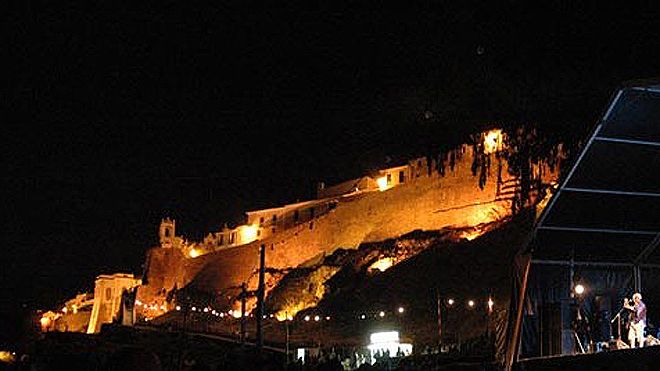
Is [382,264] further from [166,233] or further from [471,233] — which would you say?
[166,233]

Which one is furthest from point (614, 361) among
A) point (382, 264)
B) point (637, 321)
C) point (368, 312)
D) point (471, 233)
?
point (382, 264)

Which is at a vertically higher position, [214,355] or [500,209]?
[500,209]

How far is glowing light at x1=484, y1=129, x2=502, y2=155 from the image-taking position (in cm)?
6066

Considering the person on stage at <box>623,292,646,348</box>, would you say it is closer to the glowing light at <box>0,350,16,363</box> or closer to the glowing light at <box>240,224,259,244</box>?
the glowing light at <box>0,350,16,363</box>

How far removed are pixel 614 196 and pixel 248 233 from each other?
265 ft

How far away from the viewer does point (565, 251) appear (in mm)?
15570

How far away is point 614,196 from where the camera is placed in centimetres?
1423

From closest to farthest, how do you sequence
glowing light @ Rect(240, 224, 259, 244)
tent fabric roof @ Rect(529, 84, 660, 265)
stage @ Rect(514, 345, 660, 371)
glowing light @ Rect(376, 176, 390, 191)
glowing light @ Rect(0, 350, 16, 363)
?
stage @ Rect(514, 345, 660, 371)
tent fabric roof @ Rect(529, 84, 660, 265)
glowing light @ Rect(0, 350, 16, 363)
glowing light @ Rect(376, 176, 390, 191)
glowing light @ Rect(240, 224, 259, 244)

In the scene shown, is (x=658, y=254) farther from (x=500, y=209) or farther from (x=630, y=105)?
(x=500, y=209)

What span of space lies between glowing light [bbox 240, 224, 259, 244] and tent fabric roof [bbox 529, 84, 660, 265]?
3072 inches

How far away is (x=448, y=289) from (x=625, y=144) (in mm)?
31774

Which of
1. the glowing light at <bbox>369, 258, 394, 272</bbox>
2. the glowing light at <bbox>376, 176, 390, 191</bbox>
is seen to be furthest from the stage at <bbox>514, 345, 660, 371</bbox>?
the glowing light at <bbox>376, 176, 390, 191</bbox>

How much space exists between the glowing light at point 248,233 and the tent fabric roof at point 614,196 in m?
78.0

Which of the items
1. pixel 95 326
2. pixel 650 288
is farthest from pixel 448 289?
pixel 95 326
